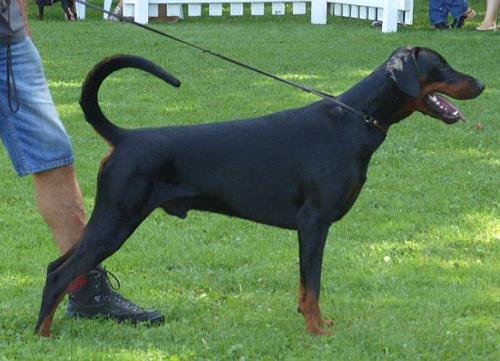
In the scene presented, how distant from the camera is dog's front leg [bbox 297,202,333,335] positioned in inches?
209

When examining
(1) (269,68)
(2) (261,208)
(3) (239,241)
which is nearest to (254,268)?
(3) (239,241)

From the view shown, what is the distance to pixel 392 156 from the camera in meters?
9.31

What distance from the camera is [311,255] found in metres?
5.31

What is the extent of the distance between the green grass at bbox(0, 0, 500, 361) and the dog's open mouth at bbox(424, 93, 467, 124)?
3.27 ft

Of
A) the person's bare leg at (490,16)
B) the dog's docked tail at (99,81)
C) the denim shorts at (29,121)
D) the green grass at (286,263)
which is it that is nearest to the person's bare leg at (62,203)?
the denim shorts at (29,121)

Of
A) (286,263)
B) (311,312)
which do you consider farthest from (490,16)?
(311,312)

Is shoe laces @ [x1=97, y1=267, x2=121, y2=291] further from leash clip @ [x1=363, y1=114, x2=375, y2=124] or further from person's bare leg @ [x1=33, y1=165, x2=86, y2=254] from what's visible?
leash clip @ [x1=363, y1=114, x2=375, y2=124]

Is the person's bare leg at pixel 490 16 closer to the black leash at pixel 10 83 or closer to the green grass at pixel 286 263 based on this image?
the green grass at pixel 286 263

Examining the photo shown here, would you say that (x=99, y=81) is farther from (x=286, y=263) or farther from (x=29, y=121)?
(x=286, y=263)

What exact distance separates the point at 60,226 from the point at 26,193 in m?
2.81

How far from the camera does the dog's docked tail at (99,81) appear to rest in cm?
523

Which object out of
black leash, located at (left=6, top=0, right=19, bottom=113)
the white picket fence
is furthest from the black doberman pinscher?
the white picket fence

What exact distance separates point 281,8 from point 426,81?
539 inches

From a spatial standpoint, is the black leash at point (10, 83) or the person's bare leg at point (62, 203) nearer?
the black leash at point (10, 83)
